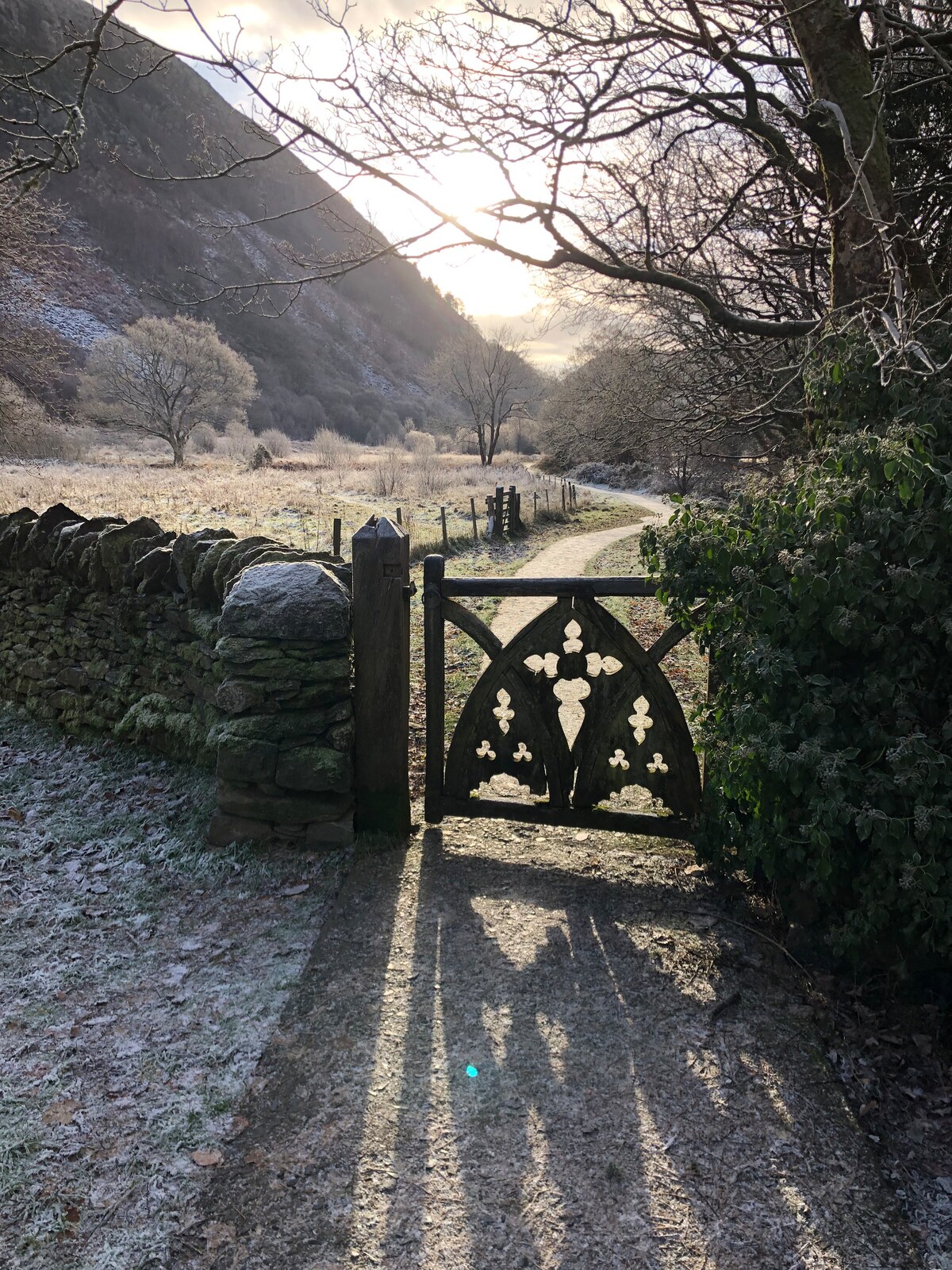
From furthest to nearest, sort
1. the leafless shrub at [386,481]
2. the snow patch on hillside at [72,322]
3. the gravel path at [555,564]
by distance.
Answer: the snow patch on hillside at [72,322] < the leafless shrub at [386,481] < the gravel path at [555,564]

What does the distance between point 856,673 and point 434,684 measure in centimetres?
226

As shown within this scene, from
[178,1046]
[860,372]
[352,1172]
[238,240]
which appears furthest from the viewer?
[238,240]

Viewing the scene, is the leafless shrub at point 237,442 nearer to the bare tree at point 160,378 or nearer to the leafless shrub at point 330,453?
the bare tree at point 160,378

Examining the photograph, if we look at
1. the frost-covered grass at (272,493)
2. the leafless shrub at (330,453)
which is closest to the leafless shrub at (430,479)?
the frost-covered grass at (272,493)

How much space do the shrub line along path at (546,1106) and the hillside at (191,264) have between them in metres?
76.7

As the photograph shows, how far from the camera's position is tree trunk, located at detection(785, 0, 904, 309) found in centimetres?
425

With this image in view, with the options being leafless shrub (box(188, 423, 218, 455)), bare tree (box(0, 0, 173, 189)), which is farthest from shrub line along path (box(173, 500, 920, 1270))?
leafless shrub (box(188, 423, 218, 455))

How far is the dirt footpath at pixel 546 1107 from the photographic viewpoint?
2.10 metres

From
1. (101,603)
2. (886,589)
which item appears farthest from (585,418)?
(886,589)

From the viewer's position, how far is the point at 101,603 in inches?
224

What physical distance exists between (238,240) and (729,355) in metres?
116

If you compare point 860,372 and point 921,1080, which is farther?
point 860,372

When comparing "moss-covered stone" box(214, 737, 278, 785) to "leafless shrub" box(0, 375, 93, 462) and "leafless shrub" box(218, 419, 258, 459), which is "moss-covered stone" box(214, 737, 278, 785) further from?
"leafless shrub" box(218, 419, 258, 459)

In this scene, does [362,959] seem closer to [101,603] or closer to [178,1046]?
[178,1046]
